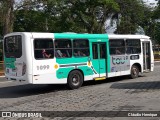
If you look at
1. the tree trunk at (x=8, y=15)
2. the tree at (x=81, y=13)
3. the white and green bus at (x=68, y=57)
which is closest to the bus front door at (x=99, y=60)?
the white and green bus at (x=68, y=57)

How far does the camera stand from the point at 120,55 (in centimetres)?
1773

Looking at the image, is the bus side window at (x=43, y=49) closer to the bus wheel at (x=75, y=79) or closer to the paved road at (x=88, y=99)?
the bus wheel at (x=75, y=79)

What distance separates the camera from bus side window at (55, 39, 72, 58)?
14.8 metres

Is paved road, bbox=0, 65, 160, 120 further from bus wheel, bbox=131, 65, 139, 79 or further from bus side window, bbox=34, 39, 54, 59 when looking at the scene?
bus wheel, bbox=131, 65, 139, 79

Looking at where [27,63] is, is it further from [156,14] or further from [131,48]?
[156,14]

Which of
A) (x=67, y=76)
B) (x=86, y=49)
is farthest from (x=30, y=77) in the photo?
(x=86, y=49)

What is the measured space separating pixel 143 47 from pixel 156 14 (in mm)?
35806

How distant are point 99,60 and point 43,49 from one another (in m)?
3.42

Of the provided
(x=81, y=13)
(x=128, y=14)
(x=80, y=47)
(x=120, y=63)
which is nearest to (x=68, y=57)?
(x=80, y=47)

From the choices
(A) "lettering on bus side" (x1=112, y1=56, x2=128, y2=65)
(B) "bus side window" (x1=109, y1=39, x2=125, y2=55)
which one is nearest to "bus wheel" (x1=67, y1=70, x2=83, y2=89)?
(A) "lettering on bus side" (x1=112, y1=56, x2=128, y2=65)

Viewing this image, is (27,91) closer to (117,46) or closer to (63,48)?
(63,48)

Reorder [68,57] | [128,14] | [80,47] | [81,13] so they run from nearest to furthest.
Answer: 1. [68,57]
2. [80,47]
3. [81,13]
4. [128,14]

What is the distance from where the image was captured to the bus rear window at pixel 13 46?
14.0 meters

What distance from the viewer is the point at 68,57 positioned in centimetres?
1516
